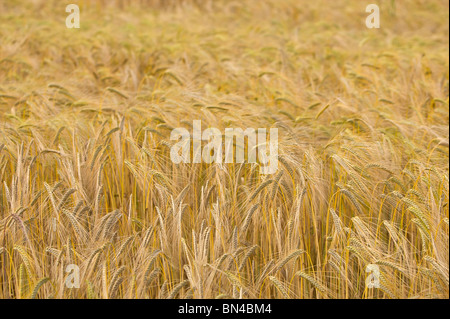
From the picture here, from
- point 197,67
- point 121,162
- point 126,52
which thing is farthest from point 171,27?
point 121,162

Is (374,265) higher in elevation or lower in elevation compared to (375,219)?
lower

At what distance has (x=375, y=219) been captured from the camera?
7.06ft

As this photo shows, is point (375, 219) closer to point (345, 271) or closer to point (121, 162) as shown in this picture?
point (345, 271)

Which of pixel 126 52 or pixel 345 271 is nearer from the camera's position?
pixel 345 271

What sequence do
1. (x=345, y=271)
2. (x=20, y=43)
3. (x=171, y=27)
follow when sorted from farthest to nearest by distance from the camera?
(x=171, y=27) < (x=20, y=43) < (x=345, y=271)

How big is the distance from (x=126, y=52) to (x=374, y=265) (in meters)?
3.56

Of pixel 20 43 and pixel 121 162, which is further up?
pixel 20 43

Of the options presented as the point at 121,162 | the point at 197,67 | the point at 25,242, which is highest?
the point at 197,67
